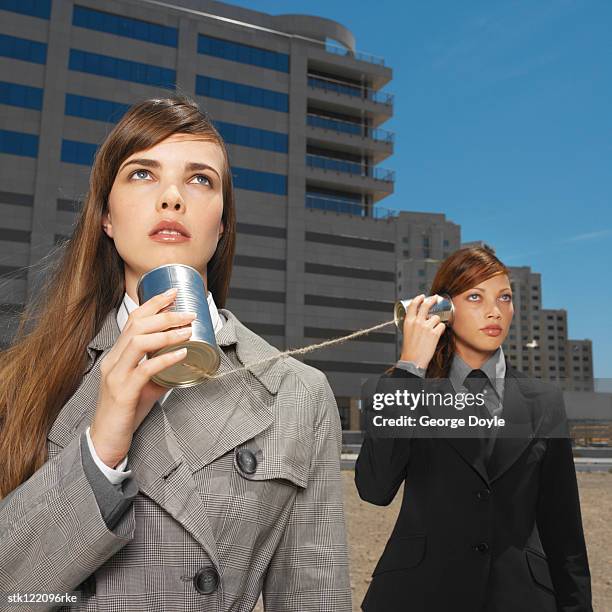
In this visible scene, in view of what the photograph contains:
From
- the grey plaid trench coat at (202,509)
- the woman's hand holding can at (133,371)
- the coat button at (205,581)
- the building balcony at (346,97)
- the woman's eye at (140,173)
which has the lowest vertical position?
the coat button at (205,581)

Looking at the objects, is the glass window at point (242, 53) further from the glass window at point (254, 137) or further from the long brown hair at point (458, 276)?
the long brown hair at point (458, 276)

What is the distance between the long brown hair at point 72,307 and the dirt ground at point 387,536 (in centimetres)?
742

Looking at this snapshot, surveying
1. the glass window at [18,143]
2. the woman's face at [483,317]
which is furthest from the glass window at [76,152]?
the woman's face at [483,317]

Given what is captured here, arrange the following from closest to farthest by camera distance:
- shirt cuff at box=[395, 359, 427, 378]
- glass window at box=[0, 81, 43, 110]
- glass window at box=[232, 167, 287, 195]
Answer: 1. shirt cuff at box=[395, 359, 427, 378]
2. glass window at box=[0, 81, 43, 110]
3. glass window at box=[232, 167, 287, 195]

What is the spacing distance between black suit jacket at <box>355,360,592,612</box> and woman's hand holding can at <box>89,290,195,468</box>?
5.52 ft

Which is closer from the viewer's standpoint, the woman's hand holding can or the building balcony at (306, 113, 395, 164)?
the woman's hand holding can

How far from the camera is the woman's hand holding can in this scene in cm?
136

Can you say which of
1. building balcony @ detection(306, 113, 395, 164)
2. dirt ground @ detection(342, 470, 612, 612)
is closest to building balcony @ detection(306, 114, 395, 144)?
building balcony @ detection(306, 113, 395, 164)

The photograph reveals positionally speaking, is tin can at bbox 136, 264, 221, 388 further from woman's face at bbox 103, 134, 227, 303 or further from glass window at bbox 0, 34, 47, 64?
glass window at bbox 0, 34, 47, 64

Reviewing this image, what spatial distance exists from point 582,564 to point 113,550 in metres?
2.19

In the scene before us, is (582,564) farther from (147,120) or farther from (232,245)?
(147,120)

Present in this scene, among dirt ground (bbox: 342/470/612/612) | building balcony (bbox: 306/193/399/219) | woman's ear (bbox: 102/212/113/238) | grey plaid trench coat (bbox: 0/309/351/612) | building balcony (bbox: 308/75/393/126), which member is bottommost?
dirt ground (bbox: 342/470/612/612)

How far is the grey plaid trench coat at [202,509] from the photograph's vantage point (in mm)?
1508

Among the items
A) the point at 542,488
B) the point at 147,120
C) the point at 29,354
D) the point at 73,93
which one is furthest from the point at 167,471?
the point at 73,93
